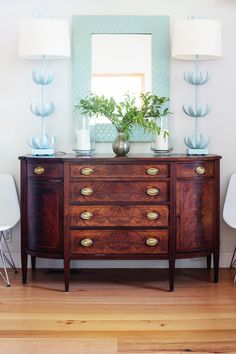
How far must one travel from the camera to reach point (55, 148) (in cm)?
450

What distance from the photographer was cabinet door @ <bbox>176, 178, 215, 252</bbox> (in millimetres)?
3986

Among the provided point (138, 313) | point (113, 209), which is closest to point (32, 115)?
point (113, 209)

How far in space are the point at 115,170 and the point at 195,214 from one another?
617 millimetres

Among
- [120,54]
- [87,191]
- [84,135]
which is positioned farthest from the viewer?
[120,54]

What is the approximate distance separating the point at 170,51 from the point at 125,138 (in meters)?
0.80

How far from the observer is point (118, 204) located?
394 cm

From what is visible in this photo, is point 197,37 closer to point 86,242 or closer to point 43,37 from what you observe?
point 43,37

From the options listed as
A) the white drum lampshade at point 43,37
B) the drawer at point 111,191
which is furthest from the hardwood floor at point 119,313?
the white drum lampshade at point 43,37

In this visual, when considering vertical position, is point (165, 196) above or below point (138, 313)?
above

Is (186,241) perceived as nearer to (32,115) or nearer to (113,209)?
(113,209)

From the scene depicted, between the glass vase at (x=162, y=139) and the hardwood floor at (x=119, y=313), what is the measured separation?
91 cm

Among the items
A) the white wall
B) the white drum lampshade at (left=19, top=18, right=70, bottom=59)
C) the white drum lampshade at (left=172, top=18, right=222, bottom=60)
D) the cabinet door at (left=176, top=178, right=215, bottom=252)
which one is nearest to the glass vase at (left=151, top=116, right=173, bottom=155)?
the white wall

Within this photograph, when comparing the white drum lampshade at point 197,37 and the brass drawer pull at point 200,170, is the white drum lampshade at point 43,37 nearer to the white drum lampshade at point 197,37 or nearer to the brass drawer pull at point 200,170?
the white drum lampshade at point 197,37

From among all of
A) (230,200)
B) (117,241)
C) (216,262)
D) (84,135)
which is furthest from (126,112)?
(216,262)
